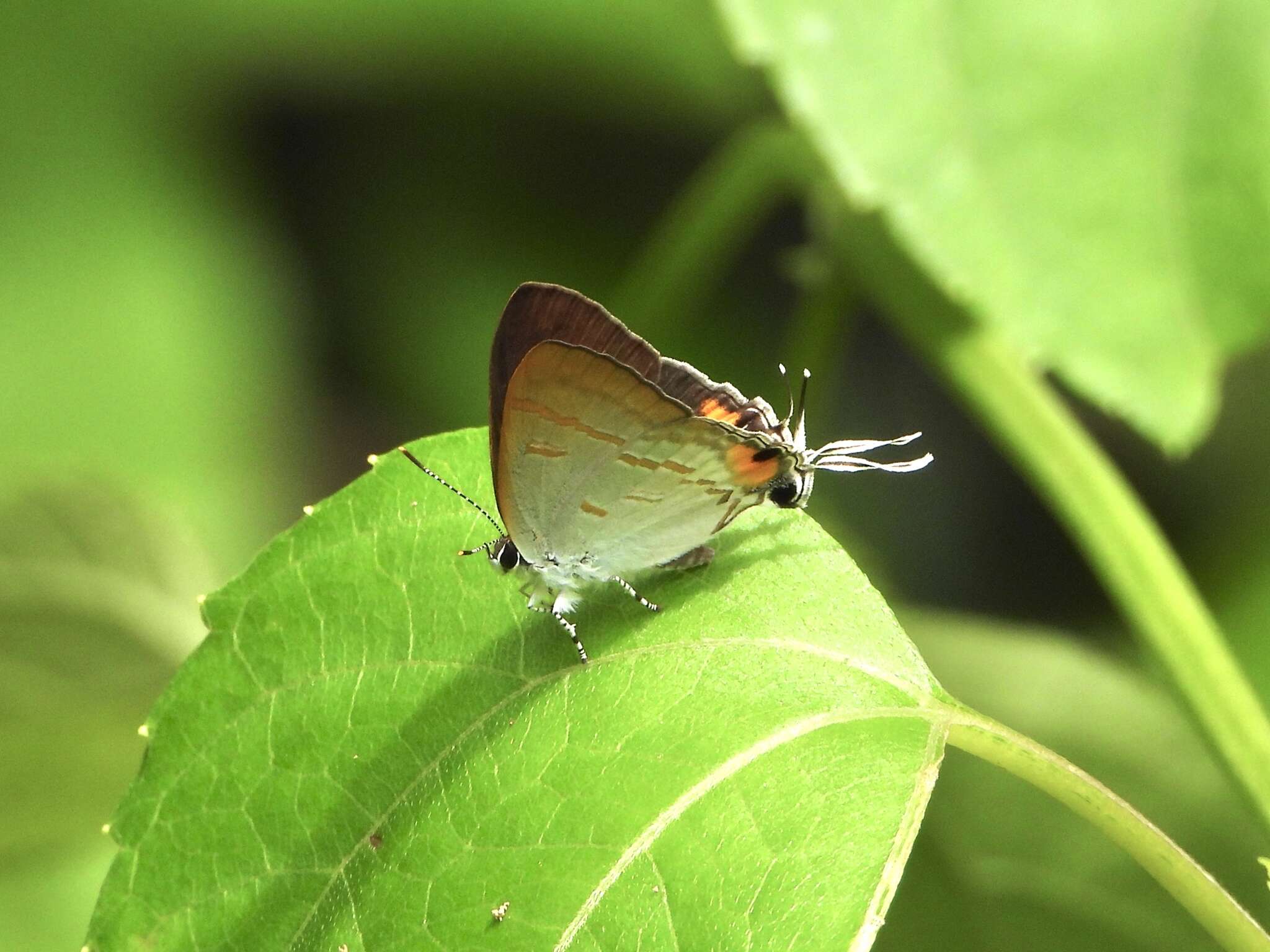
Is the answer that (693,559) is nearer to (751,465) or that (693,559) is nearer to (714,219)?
(751,465)

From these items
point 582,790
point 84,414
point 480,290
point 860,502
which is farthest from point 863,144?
point 84,414

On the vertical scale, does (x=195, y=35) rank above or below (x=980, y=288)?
above

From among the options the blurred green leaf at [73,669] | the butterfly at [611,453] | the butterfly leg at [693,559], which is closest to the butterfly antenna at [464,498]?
the butterfly at [611,453]

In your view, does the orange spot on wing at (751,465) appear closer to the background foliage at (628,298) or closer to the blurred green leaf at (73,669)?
the background foliage at (628,298)

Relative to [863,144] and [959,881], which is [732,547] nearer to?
[863,144]

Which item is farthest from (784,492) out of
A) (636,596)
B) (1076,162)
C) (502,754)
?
(1076,162)
